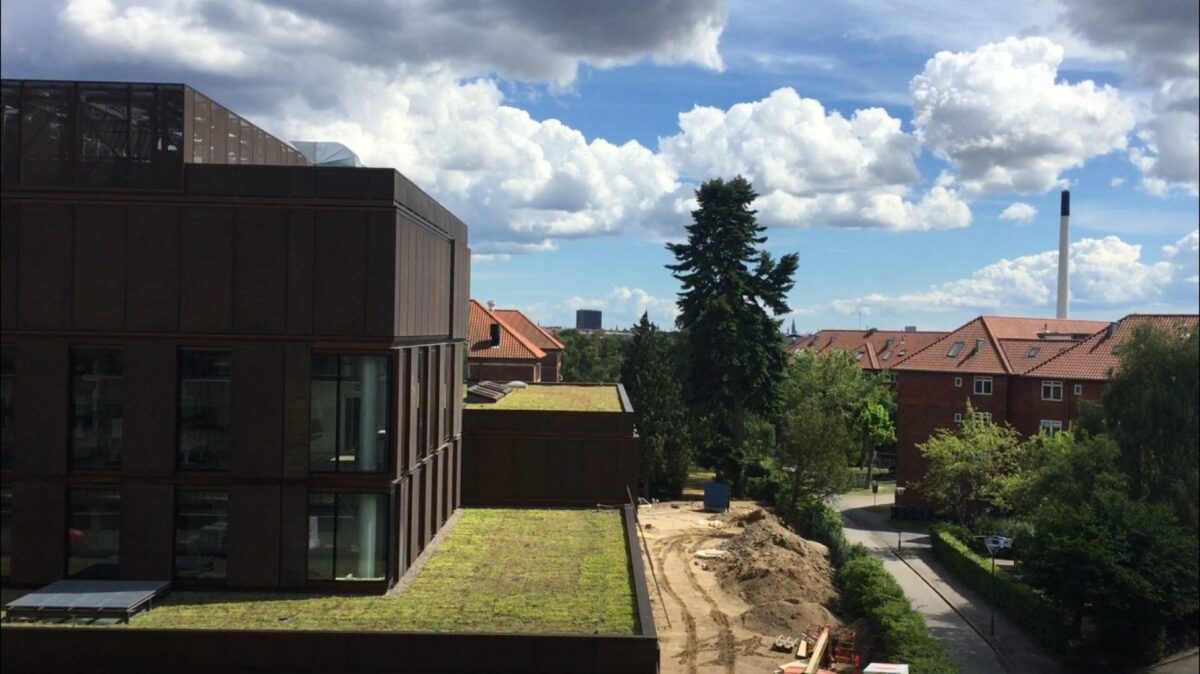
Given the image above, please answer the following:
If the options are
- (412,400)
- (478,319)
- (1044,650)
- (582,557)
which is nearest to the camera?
(412,400)

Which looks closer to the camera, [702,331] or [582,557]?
[582,557]

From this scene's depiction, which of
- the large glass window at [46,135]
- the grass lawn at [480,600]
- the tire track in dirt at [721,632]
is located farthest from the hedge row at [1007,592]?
the large glass window at [46,135]

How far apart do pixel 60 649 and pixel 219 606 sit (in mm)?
2750

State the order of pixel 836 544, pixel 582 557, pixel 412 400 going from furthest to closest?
pixel 836 544 < pixel 582 557 < pixel 412 400

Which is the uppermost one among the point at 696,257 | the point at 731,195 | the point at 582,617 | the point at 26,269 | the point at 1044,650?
the point at 731,195

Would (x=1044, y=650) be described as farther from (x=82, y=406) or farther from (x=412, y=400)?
(x=82, y=406)

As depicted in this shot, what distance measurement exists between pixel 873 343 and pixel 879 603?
6155cm

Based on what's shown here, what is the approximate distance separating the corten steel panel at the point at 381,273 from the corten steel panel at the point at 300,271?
105cm

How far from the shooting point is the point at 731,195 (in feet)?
183

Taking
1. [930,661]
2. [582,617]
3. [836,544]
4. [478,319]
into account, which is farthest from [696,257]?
[582,617]

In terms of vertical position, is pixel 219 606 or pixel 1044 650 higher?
pixel 219 606

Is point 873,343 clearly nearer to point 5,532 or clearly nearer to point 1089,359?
point 1089,359

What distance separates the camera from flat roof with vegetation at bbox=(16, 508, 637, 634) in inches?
659

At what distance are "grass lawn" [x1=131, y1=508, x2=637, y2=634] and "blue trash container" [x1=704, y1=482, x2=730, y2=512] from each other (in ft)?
91.4
